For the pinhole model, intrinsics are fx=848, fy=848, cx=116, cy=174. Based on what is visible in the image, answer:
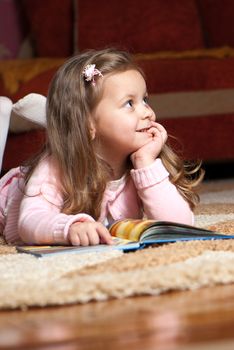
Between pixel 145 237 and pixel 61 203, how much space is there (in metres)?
0.27

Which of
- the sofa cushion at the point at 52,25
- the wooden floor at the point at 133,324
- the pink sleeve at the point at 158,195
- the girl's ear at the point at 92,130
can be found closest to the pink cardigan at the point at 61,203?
the pink sleeve at the point at 158,195

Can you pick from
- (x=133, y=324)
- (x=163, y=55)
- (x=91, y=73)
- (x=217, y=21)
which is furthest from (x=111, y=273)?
(x=217, y=21)

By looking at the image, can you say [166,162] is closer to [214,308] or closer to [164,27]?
[214,308]

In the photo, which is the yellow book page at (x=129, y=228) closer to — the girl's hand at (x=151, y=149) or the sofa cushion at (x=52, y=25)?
the girl's hand at (x=151, y=149)

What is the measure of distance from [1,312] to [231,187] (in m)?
1.96

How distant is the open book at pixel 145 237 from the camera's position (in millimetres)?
1368

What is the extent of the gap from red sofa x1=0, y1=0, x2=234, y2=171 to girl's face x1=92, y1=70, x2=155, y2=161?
4.09 feet

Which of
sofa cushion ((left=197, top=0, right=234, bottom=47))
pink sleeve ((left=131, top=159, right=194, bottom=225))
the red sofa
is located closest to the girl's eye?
pink sleeve ((left=131, top=159, right=194, bottom=225))

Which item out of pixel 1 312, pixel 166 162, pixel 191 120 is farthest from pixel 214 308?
pixel 191 120

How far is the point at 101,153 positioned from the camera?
5.49ft

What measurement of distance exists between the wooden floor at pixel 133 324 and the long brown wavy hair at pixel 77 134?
1.89 feet

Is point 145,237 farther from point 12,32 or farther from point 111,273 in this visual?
point 12,32

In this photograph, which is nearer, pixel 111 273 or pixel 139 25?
pixel 111 273

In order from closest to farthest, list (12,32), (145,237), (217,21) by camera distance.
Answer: (145,237) → (217,21) → (12,32)
